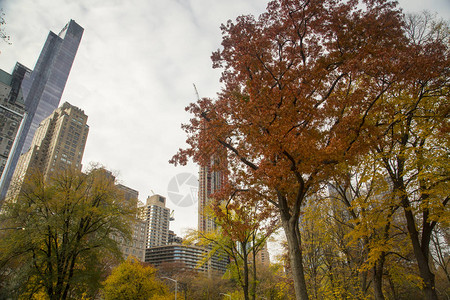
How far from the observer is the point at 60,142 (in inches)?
3546

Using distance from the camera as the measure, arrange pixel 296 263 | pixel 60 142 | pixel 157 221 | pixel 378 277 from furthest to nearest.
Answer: pixel 157 221 < pixel 60 142 < pixel 378 277 < pixel 296 263

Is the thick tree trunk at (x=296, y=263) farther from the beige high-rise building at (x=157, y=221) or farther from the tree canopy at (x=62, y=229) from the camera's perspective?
the beige high-rise building at (x=157, y=221)

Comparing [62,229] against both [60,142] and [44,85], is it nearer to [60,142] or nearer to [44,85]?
[60,142]

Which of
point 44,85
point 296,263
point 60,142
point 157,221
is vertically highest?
point 44,85

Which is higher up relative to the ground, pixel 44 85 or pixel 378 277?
pixel 44 85

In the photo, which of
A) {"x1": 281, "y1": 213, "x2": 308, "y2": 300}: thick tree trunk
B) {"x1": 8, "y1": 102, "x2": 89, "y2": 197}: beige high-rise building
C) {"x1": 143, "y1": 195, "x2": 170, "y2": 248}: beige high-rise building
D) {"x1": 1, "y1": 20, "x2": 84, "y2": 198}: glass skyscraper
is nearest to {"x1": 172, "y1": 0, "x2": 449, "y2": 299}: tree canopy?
{"x1": 281, "y1": 213, "x2": 308, "y2": 300}: thick tree trunk

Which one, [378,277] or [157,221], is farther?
[157,221]

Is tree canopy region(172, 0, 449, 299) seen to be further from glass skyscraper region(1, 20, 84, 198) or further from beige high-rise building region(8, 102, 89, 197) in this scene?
glass skyscraper region(1, 20, 84, 198)

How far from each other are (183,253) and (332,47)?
130 meters

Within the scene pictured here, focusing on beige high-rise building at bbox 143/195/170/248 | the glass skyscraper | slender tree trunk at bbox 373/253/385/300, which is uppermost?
the glass skyscraper

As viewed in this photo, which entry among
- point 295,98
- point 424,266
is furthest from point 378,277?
point 295,98

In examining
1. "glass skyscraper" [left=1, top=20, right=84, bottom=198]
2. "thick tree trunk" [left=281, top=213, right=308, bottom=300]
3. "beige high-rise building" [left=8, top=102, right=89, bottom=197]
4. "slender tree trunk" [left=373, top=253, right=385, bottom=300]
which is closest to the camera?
"thick tree trunk" [left=281, top=213, right=308, bottom=300]

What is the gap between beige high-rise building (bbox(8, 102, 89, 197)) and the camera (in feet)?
291

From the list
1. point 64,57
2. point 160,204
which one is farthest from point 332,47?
point 64,57
